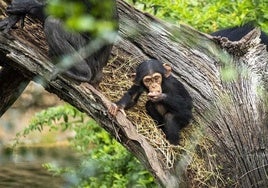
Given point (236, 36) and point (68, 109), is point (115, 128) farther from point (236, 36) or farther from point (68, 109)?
point (68, 109)

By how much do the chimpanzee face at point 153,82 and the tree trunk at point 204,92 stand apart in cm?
31

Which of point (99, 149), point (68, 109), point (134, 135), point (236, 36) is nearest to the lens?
point (134, 135)

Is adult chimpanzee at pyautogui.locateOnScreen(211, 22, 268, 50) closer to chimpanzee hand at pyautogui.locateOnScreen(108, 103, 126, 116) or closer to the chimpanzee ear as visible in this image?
the chimpanzee ear

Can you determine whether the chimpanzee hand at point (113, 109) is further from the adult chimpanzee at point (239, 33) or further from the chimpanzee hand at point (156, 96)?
the adult chimpanzee at point (239, 33)

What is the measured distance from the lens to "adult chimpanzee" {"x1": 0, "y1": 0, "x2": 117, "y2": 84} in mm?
4637

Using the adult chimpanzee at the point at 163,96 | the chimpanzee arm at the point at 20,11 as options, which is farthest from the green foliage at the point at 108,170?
the chimpanzee arm at the point at 20,11

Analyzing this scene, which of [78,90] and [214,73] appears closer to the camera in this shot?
[78,90]

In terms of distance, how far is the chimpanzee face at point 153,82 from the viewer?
4641mm

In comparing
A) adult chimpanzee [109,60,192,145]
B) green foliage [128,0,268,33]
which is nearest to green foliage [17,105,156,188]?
adult chimpanzee [109,60,192,145]

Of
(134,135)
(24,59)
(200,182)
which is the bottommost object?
(200,182)

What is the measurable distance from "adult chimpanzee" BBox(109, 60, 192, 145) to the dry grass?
0.24ft

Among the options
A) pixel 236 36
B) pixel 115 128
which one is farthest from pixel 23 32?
pixel 236 36

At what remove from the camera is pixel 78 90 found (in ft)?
14.9

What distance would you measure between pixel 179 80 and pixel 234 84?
42 centimetres
